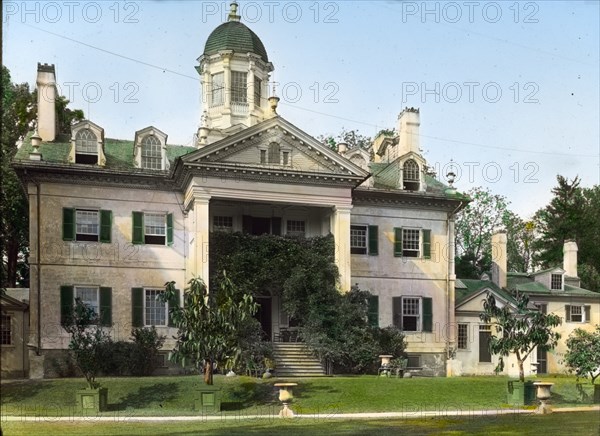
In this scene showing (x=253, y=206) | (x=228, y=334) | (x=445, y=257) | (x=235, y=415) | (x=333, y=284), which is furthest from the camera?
(x=445, y=257)

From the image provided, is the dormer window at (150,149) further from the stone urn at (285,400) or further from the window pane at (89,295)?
the stone urn at (285,400)

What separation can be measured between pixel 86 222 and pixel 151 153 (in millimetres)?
4281

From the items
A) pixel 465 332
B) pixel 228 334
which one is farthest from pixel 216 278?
pixel 465 332

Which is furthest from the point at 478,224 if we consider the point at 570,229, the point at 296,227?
the point at 296,227

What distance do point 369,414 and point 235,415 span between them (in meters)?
3.70

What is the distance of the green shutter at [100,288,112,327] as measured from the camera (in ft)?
98.2

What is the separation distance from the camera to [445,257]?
117 ft

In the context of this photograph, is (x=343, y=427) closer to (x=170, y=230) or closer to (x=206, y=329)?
(x=206, y=329)

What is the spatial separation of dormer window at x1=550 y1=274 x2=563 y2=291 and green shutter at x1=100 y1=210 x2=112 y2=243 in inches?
1016

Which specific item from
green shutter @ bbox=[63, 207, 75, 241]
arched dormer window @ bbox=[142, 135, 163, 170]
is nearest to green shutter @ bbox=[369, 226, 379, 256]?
arched dormer window @ bbox=[142, 135, 163, 170]

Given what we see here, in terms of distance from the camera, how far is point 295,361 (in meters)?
28.8

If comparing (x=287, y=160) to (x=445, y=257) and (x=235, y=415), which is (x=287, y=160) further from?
(x=235, y=415)

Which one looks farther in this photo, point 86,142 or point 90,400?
point 86,142

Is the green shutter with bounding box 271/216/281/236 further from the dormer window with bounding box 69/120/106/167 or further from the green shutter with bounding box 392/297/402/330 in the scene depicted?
the dormer window with bounding box 69/120/106/167
